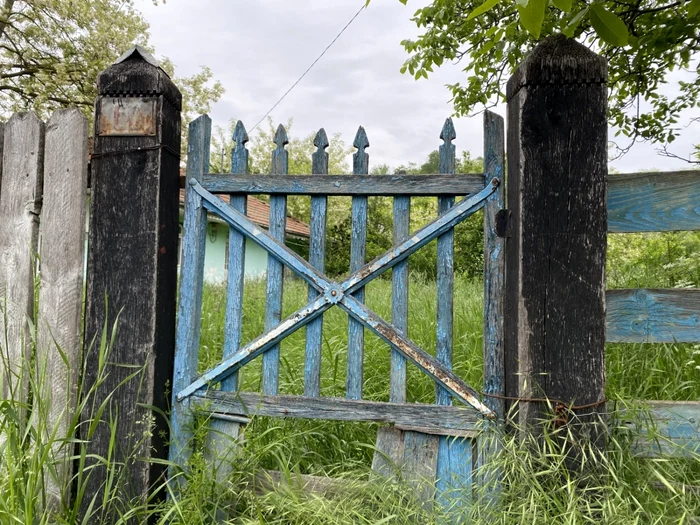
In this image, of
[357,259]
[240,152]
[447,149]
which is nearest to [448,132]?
[447,149]

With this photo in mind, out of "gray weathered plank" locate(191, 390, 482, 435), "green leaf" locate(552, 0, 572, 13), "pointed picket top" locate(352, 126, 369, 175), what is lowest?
"gray weathered plank" locate(191, 390, 482, 435)

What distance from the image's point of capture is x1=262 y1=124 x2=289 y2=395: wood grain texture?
6.98 feet

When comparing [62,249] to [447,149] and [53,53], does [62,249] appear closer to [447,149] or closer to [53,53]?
[447,149]

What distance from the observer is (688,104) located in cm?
504

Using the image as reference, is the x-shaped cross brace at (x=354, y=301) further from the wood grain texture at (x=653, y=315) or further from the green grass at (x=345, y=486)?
the wood grain texture at (x=653, y=315)

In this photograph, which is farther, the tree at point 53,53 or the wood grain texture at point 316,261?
the tree at point 53,53

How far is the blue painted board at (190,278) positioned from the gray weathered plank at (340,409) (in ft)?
0.34

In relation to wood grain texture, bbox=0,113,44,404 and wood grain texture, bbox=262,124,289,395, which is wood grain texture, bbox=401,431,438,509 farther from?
wood grain texture, bbox=0,113,44,404

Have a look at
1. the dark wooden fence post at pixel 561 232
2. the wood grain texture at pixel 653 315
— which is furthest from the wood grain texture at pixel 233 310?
the wood grain texture at pixel 653 315

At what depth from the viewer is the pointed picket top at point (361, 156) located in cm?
210

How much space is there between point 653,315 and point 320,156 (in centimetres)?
150

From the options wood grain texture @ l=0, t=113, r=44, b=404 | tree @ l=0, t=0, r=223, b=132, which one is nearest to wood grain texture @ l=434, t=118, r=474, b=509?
wood grain texture @ l=0, t=113, r=44, b=404

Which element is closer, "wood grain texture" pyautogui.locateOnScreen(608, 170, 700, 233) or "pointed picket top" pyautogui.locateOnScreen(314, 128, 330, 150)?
"wood grain texture" pyautogui.locateOnScreen(608, 170, 700, 233)

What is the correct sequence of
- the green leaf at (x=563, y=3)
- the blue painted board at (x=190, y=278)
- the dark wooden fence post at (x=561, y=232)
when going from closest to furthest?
the green leaf at (x=563, y=3) < the dark wooden fence post at (x=561, y=232) < the blue painted board at (x=190, y=278)
